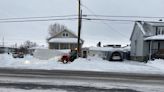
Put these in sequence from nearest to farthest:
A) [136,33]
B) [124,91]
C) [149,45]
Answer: [124,91]
[149,45]
[136,33]

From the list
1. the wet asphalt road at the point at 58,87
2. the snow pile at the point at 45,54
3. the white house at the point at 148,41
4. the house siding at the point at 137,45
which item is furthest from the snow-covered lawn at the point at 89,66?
the snow pile at the point at 45,54

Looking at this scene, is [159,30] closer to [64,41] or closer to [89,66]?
[89,66]

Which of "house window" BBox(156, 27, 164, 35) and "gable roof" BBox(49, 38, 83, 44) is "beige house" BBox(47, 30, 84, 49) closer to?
"gable roof" BBox(49, 38, 83, 44)

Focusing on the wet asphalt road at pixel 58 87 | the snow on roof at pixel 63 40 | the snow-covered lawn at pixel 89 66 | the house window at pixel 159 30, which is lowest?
the snow-covered lawn at pixel 89 66

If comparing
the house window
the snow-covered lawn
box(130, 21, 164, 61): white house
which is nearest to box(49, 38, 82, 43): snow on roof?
box(130, 21, 164, 61): white house

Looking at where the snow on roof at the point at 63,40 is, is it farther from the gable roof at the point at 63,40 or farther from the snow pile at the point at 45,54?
the snow pile at the point at 45,54

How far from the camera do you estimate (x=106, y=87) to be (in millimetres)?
13312

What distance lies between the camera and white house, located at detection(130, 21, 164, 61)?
4672 centimetres

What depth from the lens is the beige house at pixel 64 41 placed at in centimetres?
7731

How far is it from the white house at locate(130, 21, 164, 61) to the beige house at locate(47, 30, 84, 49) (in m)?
21.9

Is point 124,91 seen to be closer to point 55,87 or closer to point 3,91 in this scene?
point 55,87

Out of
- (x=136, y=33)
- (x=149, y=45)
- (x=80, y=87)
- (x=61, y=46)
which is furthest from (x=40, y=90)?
(x=61, y=46)

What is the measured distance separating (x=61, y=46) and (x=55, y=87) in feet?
214

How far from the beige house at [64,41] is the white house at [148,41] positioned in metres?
21.9
